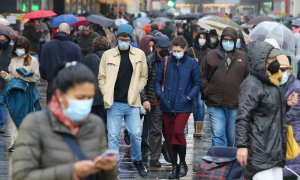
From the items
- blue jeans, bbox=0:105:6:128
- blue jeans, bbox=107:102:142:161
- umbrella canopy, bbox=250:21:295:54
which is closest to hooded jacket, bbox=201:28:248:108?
blue jeans, bbox=107:102:142:161

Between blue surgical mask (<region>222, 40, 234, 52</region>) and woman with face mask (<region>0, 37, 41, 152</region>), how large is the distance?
2.85m

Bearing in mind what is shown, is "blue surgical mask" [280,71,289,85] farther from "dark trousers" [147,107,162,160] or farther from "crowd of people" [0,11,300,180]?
"dark trousers" [147,107,162,160]

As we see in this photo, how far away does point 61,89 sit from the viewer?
4934 mm

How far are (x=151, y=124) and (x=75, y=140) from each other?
6991 millimetres

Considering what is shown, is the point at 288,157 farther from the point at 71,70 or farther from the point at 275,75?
the point at 71,70

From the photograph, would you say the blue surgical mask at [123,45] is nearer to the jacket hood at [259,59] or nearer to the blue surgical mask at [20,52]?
the blue surgical mask at [20,52]

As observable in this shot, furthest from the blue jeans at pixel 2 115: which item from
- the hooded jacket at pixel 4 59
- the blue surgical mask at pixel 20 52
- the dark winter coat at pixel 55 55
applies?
the dark winter coat at pixel 55 55

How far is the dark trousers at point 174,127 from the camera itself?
37.2 feet

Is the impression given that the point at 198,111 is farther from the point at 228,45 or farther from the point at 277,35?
the point at 228,45

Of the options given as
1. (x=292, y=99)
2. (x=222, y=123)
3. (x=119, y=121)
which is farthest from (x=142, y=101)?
(x=292, y=99)

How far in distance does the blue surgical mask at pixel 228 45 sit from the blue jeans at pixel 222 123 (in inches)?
30.3

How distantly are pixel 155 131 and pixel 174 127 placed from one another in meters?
0.62

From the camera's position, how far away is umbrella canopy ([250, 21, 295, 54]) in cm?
1334

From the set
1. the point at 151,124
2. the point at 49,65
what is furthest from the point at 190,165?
the point at 49,65
